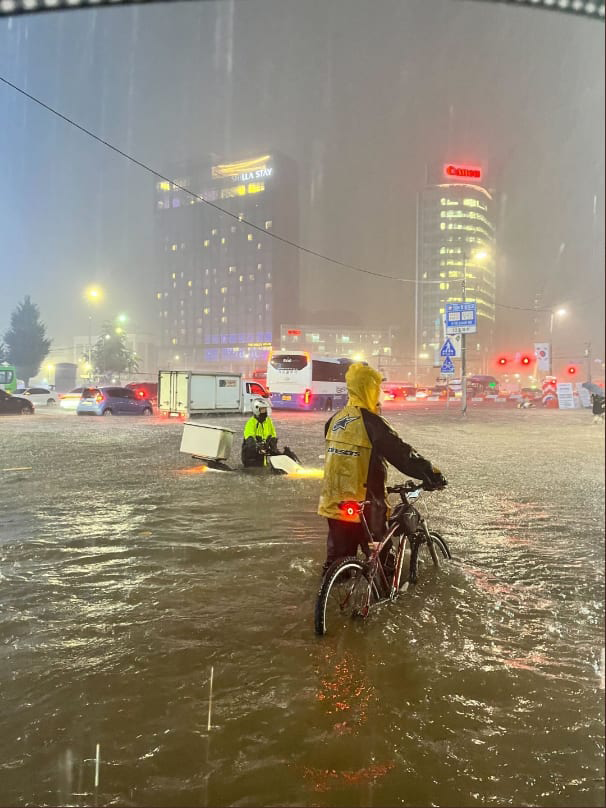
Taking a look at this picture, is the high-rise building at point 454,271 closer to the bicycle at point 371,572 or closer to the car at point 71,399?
the car at point 71,399

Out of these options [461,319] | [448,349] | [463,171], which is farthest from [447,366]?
[463,171]

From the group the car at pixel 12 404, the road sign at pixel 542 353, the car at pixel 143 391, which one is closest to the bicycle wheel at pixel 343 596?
the car at pixel 12 404

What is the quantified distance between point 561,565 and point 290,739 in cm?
356

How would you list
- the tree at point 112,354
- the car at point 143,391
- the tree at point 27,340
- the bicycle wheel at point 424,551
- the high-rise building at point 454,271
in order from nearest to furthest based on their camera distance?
the bicycle wheel at point 424,551, the tree at point 27,340, the tree at point 112,354, the car at point 143,391, the high-rise building at point 454,271

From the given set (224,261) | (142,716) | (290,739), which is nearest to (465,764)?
(290,739)

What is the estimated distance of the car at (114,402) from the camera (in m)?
16.8

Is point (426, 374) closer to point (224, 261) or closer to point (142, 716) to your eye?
point (224, 261)

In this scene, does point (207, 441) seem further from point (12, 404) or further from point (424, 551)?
point (424, 551)

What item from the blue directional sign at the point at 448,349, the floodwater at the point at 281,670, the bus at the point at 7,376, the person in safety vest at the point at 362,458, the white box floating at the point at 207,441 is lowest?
the floodwater at the point at 281,670

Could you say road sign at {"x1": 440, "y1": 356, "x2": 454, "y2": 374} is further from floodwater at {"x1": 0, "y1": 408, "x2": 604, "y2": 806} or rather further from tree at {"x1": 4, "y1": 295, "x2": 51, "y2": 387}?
tree at {"x1": 4, "y1": 295, "x2": 51, "y2": 387}

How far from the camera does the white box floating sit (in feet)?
31.6

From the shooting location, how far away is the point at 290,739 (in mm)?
2320

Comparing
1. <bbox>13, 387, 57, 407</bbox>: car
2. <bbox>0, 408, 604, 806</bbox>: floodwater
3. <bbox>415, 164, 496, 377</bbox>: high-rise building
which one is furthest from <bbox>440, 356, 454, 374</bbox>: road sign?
<bbox>13, 387, 57, 407</bbox>: car

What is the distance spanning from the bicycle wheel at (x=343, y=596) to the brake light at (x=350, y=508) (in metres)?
0.29
